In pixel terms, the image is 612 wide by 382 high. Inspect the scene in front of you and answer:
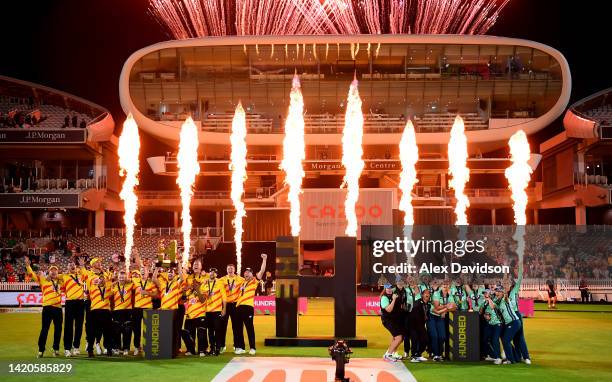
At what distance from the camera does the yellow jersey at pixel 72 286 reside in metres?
16.6

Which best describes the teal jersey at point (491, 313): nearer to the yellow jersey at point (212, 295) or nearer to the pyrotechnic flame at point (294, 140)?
the yellow jersey at point (212, 295)

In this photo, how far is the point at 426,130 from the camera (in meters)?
56.5

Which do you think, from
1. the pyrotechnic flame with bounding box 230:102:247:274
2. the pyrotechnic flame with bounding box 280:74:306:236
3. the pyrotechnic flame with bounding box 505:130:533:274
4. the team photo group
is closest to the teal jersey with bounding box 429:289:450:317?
the team photo group

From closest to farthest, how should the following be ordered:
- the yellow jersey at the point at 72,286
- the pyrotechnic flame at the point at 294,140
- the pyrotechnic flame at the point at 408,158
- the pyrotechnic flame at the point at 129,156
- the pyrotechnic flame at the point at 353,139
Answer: the yellow jersey at the point at 72,286 → the pyrotechnic flame at the point at 129,156 → the pyrotechnic flame at the point at 353,139 → the pyrotechnic flame at the point at 408,158 → the pyrotechnic flame at the point at 294,140

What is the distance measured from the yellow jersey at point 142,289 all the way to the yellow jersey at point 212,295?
1266 millimetres

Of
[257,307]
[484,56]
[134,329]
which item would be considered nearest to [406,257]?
[134,329]

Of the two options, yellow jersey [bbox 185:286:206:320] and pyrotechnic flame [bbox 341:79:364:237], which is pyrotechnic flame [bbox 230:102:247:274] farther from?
yellow jersey [bbox 185:286:206:320]

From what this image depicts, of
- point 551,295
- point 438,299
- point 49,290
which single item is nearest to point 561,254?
point 551,295

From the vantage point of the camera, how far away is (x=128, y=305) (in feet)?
54.2

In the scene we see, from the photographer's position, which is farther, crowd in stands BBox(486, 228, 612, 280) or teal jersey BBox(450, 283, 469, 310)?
crowd in stands BBox(486, 228, 612, 280)

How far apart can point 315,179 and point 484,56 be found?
1775 cm

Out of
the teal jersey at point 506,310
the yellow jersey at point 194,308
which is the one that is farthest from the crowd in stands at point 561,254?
the yellow jersey at point 194,308

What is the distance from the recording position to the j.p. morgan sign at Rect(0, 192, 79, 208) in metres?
46.5

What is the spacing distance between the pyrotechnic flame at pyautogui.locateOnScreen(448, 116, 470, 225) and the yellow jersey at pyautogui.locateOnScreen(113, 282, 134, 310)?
41023 millimetres
